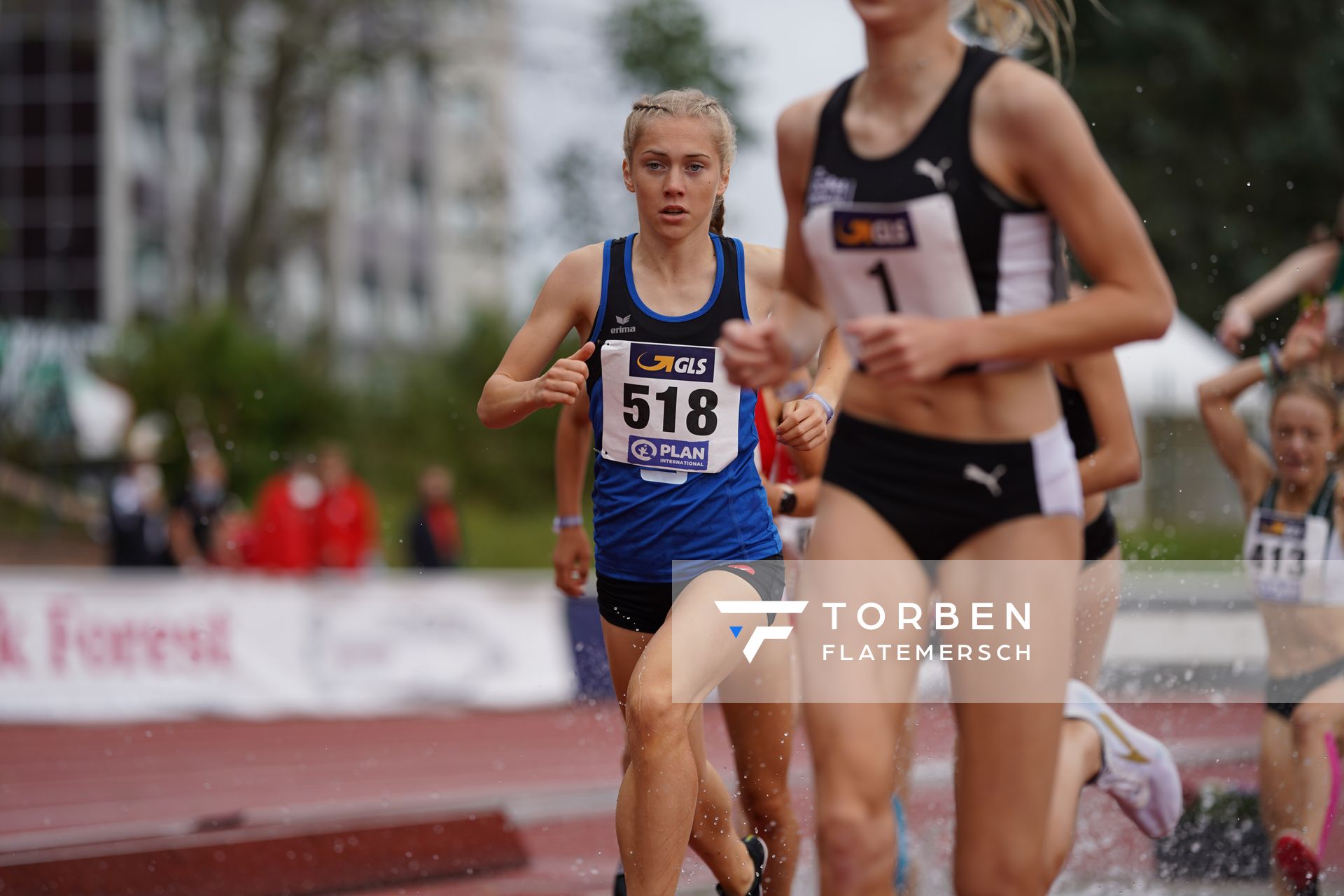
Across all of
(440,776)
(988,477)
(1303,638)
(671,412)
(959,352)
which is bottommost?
(440,776)

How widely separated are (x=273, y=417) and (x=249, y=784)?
2049 centimetres

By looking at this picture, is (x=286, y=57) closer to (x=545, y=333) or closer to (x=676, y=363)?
(x=545, y=333)

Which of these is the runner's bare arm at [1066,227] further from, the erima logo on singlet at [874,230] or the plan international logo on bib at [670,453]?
the plan international logo on bib at [670,453]

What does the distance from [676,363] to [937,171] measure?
1.48m

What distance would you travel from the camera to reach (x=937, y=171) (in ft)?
9.62

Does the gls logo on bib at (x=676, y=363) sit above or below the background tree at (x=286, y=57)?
below

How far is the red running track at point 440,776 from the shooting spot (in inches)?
255

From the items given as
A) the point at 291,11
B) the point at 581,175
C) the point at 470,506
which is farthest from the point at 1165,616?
the point at 291,11

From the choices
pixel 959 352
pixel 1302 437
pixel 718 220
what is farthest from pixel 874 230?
pixel 1302 437

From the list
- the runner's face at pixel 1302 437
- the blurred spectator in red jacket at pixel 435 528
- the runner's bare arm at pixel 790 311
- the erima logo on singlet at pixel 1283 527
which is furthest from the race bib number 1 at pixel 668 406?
the blurred spectator in red jacket at pixel 435 528

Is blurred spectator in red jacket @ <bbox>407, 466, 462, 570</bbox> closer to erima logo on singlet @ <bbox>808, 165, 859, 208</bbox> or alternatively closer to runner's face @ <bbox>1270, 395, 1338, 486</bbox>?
runner's face @ <bbox>1270, 395, 1338, 486</bbox>

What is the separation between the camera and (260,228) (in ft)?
105

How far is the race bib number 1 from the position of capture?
4.31 metres

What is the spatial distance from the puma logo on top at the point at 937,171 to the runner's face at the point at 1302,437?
3.36 m
